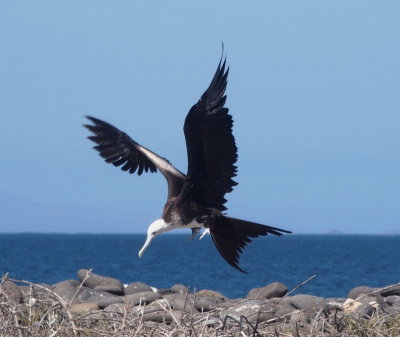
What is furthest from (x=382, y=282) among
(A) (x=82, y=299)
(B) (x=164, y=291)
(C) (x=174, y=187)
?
(C) (x=174, y=187)

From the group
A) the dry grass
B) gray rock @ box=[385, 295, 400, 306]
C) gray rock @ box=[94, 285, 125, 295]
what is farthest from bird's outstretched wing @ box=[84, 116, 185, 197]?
gray rock @ box=[94, 285, 125, 295]

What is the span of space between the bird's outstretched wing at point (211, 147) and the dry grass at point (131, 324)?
1.99m

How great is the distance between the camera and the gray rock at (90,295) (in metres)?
11.9

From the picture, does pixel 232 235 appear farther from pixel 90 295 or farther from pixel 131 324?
pixel 90 295

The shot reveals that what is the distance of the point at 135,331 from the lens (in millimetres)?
5590

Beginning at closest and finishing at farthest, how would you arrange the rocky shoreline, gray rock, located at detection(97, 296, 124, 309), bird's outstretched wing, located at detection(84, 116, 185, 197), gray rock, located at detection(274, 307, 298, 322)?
gray rock, located at detection(274, 307, 298, 322) → the rocky shoreline → bird's outstretched wing, located at detection(84, 116, 185, 197) → gray rock, located at detection(97, 296, 124, 309)

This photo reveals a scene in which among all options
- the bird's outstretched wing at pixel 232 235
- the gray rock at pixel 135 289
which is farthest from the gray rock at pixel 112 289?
the bird's outstretched wing at pixel 232 235

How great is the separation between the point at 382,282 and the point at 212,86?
24.1 m

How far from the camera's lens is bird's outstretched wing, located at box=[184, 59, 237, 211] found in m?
7.88

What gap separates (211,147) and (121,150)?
1.18 metres

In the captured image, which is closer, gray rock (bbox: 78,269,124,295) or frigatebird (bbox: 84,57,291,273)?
Result: frigatebird (bbox: 84,57,291,273)

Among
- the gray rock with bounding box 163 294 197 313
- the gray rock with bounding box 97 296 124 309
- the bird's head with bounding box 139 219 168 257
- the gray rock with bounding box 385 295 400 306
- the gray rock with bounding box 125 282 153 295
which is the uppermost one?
the bird's head with bounding box 139 219 168 257

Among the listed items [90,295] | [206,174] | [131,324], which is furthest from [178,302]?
[131,324]

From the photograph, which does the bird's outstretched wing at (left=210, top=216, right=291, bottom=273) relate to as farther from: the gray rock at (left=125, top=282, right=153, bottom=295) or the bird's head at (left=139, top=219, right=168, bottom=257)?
the gray rock at (left=125, top=282, right=153, bottom=295)
